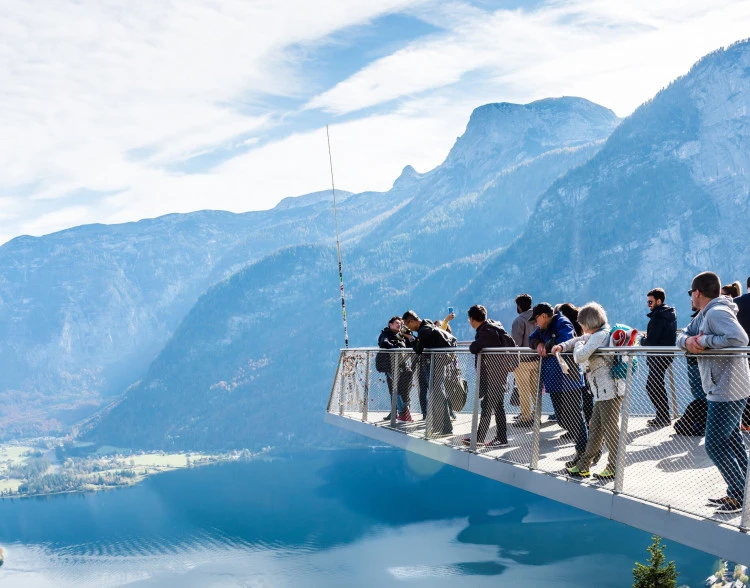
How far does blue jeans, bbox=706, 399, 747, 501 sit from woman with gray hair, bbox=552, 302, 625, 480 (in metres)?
1.30

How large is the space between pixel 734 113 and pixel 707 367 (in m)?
200

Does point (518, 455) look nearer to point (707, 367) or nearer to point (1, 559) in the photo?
point (707, 367)

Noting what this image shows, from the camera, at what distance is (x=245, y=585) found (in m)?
109

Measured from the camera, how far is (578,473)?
8.68 m

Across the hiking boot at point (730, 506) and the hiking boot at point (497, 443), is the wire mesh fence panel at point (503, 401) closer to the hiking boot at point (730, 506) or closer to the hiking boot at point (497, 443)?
the hiking boot at point (497, 443)

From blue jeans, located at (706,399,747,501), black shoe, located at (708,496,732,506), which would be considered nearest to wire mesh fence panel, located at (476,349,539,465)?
black shoe, located at (708,496,732,506)

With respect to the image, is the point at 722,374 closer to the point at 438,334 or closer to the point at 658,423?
the point at 658,423

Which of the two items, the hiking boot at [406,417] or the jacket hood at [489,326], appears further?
the hiking boot at [406,417]

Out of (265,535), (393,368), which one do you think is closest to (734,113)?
(265,535)

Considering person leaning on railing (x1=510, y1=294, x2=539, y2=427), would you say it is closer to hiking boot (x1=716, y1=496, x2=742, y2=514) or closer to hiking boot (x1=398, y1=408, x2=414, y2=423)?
hiking boot (x1=398, y1=408, x2=414, y2=423)

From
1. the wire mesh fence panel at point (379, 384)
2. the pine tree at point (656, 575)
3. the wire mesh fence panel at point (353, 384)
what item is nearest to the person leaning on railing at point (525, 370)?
the wire mesh fence panel at point (379, 384)

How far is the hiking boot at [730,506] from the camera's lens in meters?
6.84

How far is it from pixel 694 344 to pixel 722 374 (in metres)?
0.32

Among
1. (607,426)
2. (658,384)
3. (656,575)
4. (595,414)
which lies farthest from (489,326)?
(656,575)
